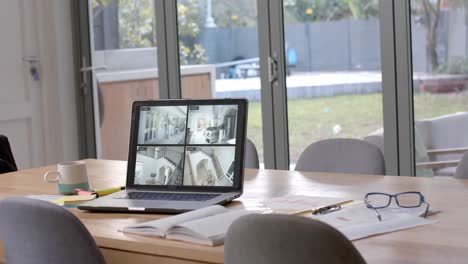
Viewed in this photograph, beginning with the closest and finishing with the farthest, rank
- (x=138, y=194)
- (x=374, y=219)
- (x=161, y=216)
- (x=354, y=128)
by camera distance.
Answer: (x=374, y=219)
(x=161, y=216)
(x=138, y=194)
(x=354, y=128)

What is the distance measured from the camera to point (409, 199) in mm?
2398

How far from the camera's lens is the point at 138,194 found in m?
2.61

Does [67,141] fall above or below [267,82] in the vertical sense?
below

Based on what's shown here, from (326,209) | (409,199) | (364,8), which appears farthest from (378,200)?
(364,8)

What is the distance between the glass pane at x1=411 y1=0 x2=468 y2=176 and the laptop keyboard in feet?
7.33

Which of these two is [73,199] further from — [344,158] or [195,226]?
[344,158]

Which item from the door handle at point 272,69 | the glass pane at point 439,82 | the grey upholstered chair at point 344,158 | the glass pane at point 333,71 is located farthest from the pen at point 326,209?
the door handle at point 272,69

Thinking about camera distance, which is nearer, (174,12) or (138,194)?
(138,194)

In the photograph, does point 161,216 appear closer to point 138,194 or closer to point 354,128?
point 138,194

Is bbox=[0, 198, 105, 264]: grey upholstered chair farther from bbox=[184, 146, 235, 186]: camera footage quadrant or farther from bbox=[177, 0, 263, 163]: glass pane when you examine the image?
bbox=[177, 0, 263, 163]: glass pane

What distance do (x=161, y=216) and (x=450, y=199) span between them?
84 cm

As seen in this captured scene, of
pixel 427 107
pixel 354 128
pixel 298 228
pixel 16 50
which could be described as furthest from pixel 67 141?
pixel 298 228

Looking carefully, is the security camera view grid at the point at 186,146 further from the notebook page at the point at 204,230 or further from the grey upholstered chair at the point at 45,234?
the grey upholstered chair at the point at 45,234

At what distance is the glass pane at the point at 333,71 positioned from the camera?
15.2 ft
